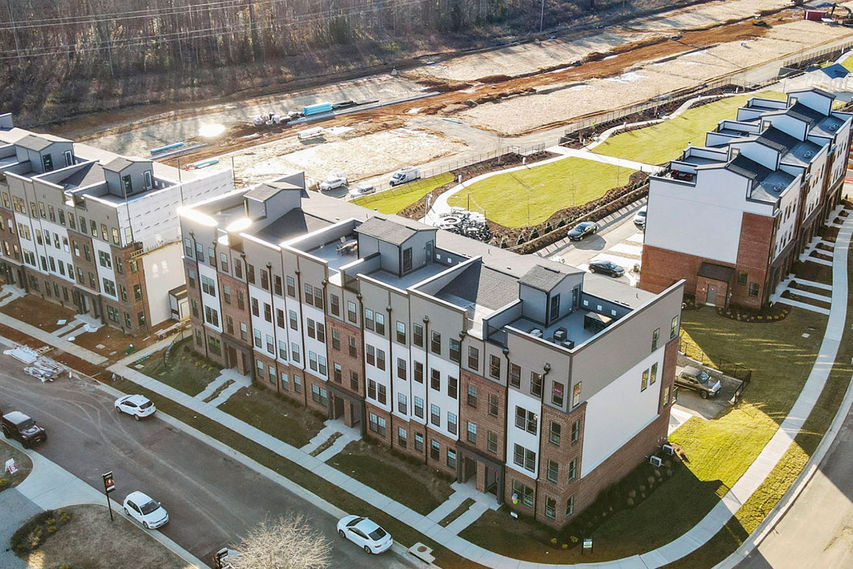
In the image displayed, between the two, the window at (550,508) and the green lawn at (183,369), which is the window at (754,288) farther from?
the green lawn at (183,369)

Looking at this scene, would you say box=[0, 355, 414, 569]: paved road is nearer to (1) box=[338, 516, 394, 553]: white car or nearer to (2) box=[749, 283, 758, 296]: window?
(1) box=[338, 516, 394, 553]: white car

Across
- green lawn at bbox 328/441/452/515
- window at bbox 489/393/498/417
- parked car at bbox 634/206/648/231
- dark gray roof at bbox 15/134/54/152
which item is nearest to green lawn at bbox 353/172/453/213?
parked car at bbox 634/206/648/231

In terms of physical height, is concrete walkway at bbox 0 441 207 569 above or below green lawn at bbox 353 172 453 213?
below

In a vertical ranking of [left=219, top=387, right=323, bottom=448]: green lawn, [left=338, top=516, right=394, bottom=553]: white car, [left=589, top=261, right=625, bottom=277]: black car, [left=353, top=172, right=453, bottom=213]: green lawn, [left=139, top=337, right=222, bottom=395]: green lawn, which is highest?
[left=353, top=172, right=453, bottom=213]: green lawn

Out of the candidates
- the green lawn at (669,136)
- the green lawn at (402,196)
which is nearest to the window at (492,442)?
the green lawn at (402,196)

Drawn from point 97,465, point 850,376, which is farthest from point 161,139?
point 850,376

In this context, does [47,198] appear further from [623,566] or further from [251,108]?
[251,108]
